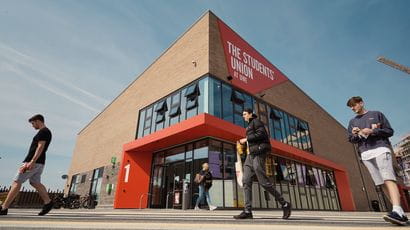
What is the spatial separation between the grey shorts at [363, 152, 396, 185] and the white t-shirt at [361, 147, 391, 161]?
1.4 inches

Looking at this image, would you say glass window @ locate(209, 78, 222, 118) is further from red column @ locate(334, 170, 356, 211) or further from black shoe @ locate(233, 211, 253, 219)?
red column @ locate(334, 170, 356, 211)

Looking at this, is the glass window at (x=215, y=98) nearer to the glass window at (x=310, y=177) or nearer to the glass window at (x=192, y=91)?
the glass window at (x=192, y=91)

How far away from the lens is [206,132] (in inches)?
404

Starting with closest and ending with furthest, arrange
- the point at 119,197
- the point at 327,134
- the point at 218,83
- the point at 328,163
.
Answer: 1. the point at 218,83
2. the point at 119,197
3. the point at 328,163
4. the point at 327,134

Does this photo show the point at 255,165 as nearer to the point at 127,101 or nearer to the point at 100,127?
the point at 127,101

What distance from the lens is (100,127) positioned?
22.2m

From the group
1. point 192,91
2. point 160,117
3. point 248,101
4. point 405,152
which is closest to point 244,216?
point 192,91

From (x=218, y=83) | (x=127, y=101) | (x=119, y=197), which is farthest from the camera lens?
(x=127, y=101)

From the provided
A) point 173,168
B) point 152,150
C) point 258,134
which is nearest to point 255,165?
point 258,134

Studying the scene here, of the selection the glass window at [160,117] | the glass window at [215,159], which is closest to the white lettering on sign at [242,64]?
the glass window at [215,159]

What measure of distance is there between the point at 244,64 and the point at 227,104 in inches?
146

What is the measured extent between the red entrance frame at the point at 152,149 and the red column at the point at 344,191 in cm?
615

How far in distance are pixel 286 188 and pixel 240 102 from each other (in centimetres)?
609

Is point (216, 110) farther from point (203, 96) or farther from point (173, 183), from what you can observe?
point (173, 183)
